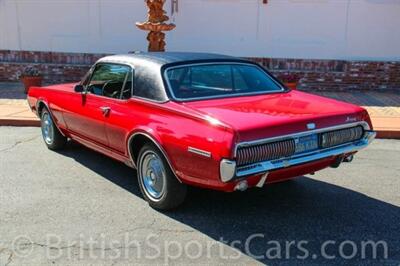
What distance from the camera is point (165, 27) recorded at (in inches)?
414

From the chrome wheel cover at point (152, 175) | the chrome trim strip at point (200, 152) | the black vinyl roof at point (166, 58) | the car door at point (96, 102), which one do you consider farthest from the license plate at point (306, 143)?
the car door at point (96, 102)

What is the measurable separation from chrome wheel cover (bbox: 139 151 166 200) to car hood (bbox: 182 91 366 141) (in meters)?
0.63

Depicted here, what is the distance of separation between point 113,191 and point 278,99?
6.50ft

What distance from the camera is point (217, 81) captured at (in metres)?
4.72

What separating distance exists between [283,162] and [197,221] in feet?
3.19

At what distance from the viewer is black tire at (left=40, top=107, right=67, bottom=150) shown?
6.39 meters

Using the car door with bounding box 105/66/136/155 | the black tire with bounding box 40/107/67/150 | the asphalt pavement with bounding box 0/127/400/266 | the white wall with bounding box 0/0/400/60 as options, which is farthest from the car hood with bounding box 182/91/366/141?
the white wall with bounding box 0/0/400/60

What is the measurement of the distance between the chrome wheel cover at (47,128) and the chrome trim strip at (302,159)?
3.70 m

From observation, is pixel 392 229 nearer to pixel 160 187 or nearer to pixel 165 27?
pixel 160 187

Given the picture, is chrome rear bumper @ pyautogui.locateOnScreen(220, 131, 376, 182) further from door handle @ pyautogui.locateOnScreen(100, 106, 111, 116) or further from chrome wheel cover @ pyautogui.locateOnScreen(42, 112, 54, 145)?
chrome wheel cover @ pyautogui.locateOnScreen(42, 112, 54, 145)

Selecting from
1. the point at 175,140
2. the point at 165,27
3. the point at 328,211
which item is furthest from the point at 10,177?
the point at 165,27

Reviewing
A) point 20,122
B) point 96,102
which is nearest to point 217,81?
point 96,102

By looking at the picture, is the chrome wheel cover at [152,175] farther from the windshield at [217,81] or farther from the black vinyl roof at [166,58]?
the black vinyl roof at [166,58]

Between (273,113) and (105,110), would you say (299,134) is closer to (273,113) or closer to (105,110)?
(273,113)
